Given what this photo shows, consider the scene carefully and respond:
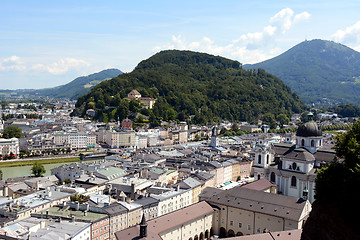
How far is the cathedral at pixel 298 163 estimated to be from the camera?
24.2 m

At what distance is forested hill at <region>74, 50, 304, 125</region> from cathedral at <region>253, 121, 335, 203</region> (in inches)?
1529

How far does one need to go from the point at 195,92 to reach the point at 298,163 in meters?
61.5

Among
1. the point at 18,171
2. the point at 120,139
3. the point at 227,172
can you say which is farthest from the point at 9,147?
the point at 227,172

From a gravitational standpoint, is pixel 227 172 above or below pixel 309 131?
below

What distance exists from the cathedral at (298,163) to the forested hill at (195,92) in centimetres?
3885

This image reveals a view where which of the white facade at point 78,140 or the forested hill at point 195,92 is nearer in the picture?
the white facade at point 78,140

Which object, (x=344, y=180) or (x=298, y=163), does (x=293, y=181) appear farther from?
(x=344, y=180)

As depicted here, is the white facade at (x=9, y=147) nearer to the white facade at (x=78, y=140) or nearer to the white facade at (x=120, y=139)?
the white facade at (x=78, y=140)

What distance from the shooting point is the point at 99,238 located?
17.3 m

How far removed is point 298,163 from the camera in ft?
80.9

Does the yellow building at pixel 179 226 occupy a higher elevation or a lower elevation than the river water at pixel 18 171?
higher

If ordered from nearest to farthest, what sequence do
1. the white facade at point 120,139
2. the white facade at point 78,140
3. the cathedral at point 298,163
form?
the cathedral at point 298,163 < the white facade at point 78,140 < the white facade at point 120,139

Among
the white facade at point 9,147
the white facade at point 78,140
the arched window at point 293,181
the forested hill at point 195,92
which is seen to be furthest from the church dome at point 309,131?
A: the forested hill at point 195,92

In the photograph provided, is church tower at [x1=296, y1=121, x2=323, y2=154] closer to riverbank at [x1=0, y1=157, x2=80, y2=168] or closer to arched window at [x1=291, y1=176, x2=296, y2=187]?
arched window at [x1=291, y1=176, x2=296, y2=187]
